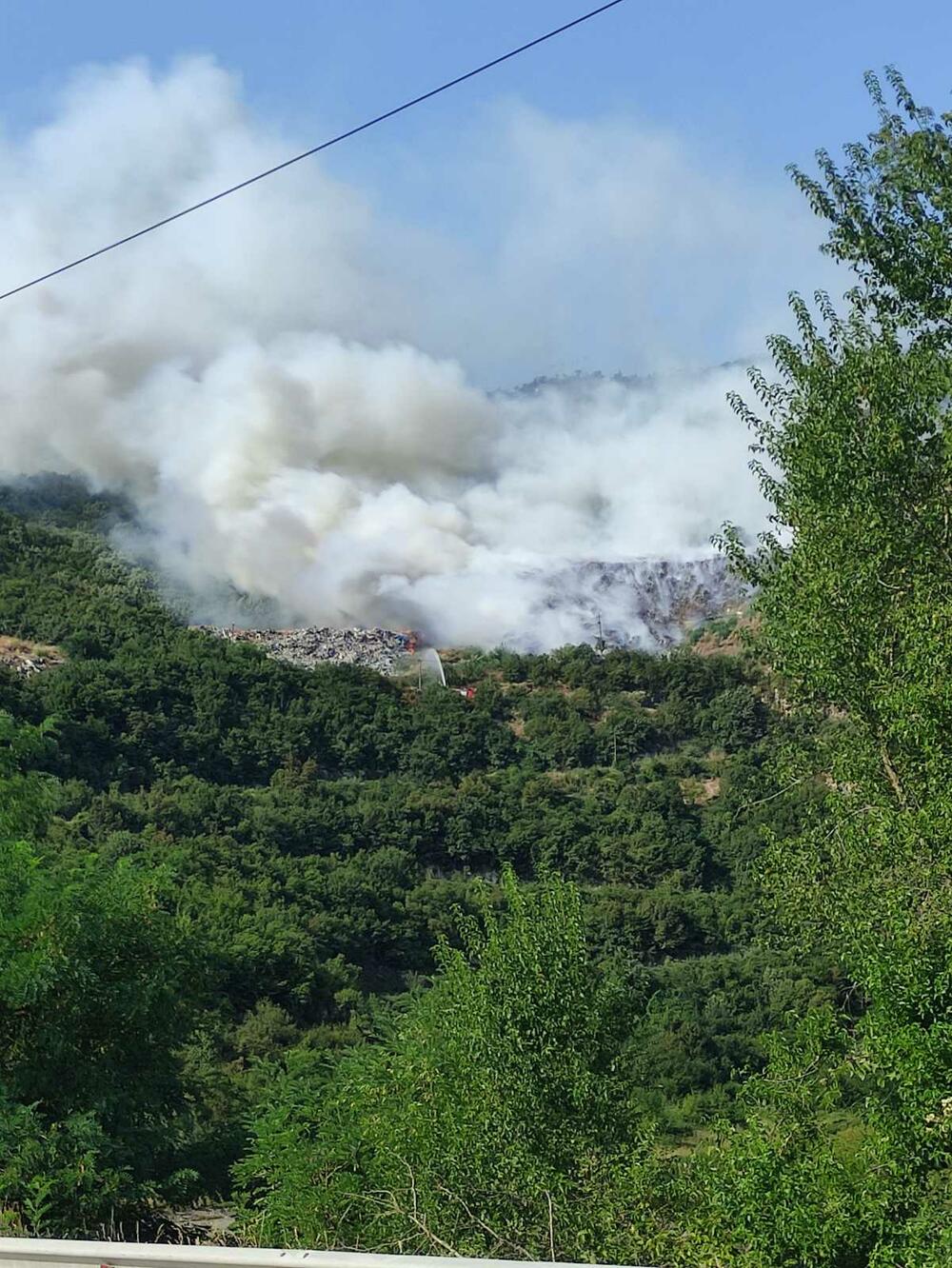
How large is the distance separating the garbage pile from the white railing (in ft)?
294

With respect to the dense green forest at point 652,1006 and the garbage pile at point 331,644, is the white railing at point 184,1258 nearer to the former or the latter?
the dense green forest at point 652,1006

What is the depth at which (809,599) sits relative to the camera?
989 centimetres

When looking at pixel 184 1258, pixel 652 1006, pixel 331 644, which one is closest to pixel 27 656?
pixel 331 644

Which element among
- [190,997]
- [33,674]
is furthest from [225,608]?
[190,997]

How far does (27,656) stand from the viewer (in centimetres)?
7656

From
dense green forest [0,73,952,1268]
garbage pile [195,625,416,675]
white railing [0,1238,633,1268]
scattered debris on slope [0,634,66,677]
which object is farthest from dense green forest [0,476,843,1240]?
garbage pile [195,625,416,675]

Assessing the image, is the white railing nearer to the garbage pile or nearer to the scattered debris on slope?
the scattered debris on slope

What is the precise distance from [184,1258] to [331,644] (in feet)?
331

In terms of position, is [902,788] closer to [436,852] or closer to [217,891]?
[217,891]

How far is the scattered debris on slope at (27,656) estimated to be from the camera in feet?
238

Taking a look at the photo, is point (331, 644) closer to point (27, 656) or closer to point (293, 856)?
point (27, 656)

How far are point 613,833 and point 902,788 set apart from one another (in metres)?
60.4

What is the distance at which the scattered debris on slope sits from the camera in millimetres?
72688

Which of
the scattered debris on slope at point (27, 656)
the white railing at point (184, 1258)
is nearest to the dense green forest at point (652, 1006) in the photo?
the white railing at point (184, 1258)
